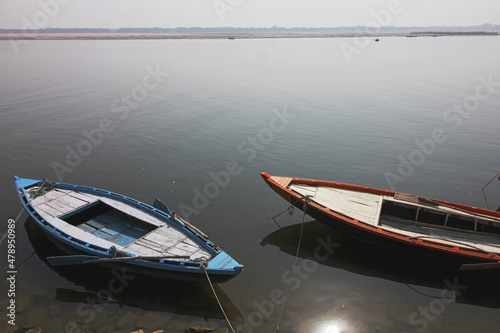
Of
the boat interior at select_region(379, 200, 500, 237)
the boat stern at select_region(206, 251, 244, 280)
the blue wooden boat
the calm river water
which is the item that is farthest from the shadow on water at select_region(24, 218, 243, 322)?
the boat interior at select_region(379, 200, 500, 237)

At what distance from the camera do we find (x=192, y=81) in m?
44.1

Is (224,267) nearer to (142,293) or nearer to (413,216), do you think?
(142,293)

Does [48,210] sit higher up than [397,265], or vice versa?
[397,265]

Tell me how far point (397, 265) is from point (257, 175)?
8115 mm

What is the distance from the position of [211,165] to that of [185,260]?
922cm

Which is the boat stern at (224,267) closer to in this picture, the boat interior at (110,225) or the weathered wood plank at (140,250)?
the boat interior at (110,225)

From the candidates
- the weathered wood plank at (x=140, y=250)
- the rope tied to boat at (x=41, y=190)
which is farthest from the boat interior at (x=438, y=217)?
the rope tied to boat at (x=41, y=190)

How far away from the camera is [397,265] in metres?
12.1

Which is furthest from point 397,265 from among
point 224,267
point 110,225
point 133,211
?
point 110,225

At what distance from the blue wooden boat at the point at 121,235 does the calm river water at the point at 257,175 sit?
109 centimetres

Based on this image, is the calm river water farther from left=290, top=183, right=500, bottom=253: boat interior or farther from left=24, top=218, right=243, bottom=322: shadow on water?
left=290, top=183, right=500, bottom=253: boat interior

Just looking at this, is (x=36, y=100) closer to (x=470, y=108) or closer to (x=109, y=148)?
(x=109, y=148)

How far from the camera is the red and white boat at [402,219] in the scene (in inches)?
443

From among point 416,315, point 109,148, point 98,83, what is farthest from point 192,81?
point 416,315
